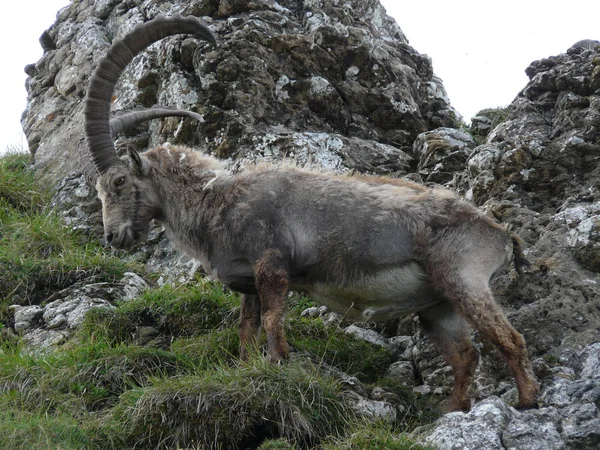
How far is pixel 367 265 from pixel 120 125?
3.80 meters

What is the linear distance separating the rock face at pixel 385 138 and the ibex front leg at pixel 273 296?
956mm

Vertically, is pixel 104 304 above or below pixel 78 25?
below

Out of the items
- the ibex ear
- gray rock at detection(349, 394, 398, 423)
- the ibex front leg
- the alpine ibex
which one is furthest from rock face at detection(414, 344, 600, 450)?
the ibex ear

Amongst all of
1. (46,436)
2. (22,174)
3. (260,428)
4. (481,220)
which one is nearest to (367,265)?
(481,220)

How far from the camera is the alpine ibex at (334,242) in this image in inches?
311

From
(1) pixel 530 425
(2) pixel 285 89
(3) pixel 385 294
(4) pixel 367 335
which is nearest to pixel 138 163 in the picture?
(3) pixel 385 294

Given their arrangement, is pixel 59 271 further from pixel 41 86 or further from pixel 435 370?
pixel 41 86

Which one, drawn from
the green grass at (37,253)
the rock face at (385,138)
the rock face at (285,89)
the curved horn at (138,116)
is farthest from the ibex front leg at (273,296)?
the rock face at (285,89)

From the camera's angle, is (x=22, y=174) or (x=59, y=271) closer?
(x=59, y=271)

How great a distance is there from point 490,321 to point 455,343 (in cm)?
83

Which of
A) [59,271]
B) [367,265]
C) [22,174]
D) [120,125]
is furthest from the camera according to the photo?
[22,174]

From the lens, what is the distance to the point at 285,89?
42.6ft

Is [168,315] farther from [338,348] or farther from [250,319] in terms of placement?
[338,348]

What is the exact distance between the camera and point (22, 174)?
14141 millimetres
